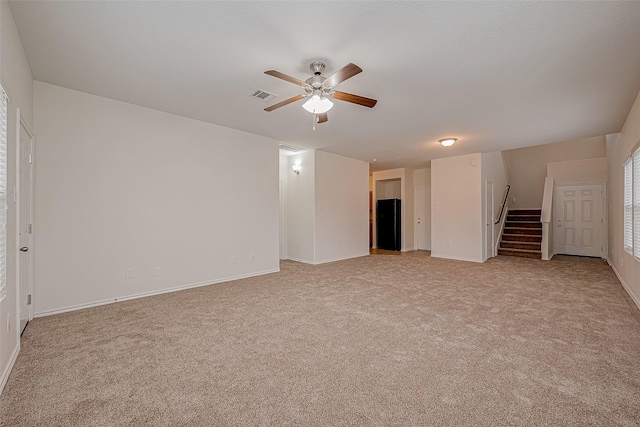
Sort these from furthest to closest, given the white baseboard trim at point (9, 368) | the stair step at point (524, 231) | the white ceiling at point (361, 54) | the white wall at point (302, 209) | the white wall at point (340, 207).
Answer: the stair step at point (524, 231) → the white wall at point (340, 207) → the white wall at point (302, 209) → the white ceiling at point (361, 54) → the white baseboard trim at point (9, 368)

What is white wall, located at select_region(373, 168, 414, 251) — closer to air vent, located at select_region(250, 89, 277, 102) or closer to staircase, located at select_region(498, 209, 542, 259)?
staircase, located at select_region(498, 209, 542, 259)

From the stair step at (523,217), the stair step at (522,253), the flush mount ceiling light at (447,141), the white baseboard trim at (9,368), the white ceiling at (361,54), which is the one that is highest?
the white ceiling at (361,54)

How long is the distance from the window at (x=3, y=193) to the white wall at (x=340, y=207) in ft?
16.3

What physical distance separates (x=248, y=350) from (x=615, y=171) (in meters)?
7.00

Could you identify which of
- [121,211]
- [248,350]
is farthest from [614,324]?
[121,211]

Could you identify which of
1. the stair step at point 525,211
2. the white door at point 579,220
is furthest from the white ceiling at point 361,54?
the stair step at point 525,211

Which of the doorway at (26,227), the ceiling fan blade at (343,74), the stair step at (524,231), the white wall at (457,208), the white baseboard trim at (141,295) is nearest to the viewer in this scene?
the ceiling fan blade at (343,74)

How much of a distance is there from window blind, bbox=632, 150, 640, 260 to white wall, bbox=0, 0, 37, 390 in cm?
636

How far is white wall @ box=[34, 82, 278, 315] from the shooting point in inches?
132

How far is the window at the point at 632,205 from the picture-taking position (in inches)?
142

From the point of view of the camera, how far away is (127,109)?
12.7 feet

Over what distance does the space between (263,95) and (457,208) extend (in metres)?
5.69

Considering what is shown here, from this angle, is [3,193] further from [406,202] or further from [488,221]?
[406,202]

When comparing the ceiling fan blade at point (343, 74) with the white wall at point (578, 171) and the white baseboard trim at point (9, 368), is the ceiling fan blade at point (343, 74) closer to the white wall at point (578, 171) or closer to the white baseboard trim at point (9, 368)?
the white baseboard trim at point (9, 368)
